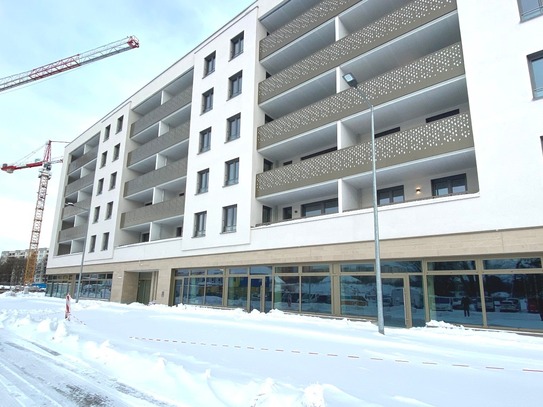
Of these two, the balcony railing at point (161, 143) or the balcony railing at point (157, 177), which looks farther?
the balcony railing at point (161, 143)

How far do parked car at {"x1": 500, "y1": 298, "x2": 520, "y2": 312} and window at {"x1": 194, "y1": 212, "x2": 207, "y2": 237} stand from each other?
1676cm

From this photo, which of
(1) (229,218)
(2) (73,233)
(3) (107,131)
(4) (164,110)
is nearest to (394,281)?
(1) (229,218)

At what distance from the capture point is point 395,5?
736 inches

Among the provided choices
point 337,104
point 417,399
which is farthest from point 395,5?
point 417,399

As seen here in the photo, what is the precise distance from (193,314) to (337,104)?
13.3 meters

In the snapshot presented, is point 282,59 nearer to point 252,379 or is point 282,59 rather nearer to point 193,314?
point 193,314

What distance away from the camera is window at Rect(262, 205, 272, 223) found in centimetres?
2160

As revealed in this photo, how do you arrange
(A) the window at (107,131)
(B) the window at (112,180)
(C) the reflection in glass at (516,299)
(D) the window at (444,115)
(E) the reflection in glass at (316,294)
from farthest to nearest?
1. (A) the window at (107,131)
2. (B) the window at (112,180)
3. (E) the reflection in glass at (316,294)
4. (D) the window at (444,115)
5. (C) the reflection in glass at (516,299)

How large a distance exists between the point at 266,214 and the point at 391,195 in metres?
7.57

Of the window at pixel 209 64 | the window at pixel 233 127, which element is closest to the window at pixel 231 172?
the window at pixel 233 127

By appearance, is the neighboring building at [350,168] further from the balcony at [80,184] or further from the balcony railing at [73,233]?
the balcony at [80,184]

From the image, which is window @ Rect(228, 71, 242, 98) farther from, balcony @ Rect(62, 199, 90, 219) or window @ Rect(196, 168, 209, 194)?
balcony @ Rect(62, 199, 90, 219)

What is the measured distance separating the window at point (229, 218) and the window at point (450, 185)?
11123 mm

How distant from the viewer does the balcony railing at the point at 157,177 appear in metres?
27.0
